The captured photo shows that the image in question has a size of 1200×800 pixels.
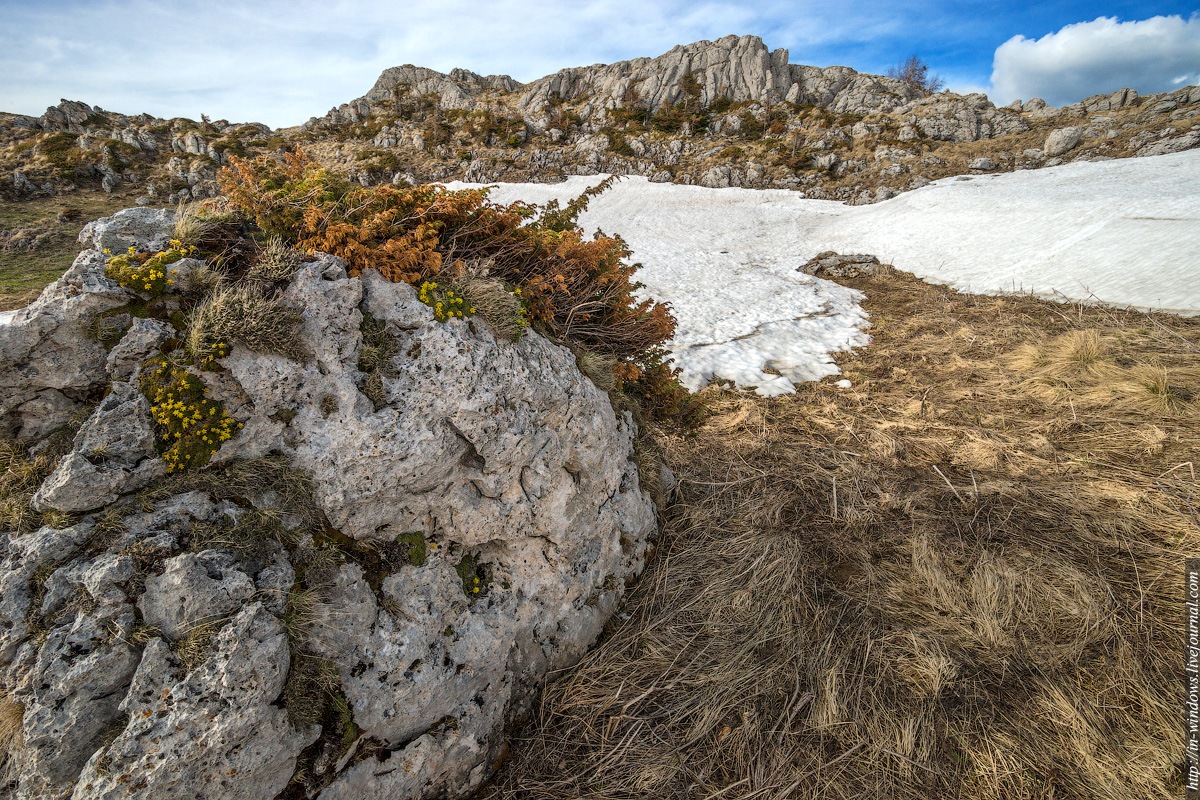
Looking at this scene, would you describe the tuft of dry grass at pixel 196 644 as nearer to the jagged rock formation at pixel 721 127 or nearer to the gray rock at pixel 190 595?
the gray rock at pixel 190 595

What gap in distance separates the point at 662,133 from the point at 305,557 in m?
43.7

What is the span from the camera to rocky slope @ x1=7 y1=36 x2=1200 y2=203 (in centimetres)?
2730

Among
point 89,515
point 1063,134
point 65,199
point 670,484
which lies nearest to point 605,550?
point 670,484

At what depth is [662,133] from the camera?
130 ft

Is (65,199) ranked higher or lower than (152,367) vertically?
higher

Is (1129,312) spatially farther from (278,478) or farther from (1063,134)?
(1063,134)

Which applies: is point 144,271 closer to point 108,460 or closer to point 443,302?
point 108,460

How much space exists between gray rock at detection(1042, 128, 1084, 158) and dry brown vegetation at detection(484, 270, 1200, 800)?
1096 inches

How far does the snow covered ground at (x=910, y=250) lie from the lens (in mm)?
11078

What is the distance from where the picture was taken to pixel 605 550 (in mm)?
4008

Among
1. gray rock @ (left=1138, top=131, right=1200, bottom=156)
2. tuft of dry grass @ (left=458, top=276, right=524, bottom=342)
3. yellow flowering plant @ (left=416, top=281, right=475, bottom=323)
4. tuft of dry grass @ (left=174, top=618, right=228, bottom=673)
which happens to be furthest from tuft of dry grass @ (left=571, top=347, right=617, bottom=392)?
gray rock @ (left=1138, top=131, right=1200, bottom=156)

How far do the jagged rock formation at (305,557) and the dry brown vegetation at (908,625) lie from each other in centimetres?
71

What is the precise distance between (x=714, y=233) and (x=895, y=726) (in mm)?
23044

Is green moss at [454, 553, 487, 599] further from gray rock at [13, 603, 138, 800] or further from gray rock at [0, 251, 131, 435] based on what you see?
gray rock at [0, 251, 131, 435]
